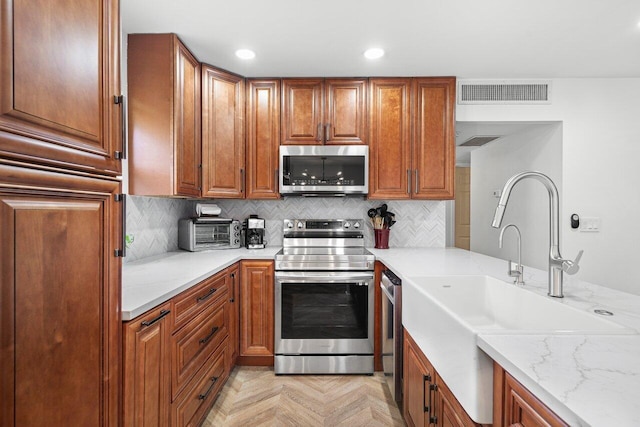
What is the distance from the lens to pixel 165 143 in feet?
6.73

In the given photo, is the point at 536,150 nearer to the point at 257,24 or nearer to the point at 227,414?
the point at 257,24

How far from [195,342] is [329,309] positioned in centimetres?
102

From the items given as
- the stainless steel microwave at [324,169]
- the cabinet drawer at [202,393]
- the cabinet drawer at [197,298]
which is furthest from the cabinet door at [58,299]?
the stainless steel microwave at [324,169]

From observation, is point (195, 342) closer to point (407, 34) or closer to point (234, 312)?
point (234, 312)

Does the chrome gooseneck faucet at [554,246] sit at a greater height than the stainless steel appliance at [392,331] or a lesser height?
greater

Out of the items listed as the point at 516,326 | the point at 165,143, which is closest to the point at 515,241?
the point at 516,326

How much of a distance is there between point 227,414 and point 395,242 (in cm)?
194

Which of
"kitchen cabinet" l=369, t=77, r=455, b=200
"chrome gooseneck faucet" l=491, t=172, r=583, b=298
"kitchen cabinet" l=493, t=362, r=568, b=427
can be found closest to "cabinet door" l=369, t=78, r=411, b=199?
"kitchen cabinet" l=369, t=77, r=455, b=200

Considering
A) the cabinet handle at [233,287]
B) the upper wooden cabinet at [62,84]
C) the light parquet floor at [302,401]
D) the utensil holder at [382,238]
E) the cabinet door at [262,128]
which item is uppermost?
the cabinet door at [262,128]

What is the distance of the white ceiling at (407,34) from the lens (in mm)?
1751

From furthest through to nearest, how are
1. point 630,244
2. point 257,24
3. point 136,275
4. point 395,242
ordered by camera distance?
1. point 395,242
2. point 630,244
3. point 257,24
4. point 136,275

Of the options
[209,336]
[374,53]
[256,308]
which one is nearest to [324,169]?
[374,53]

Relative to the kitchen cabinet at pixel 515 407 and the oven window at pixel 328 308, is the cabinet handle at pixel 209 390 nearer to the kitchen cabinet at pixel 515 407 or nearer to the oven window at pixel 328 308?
the oven window at pixel 328 308

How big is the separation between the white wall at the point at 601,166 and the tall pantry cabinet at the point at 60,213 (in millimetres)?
2820
